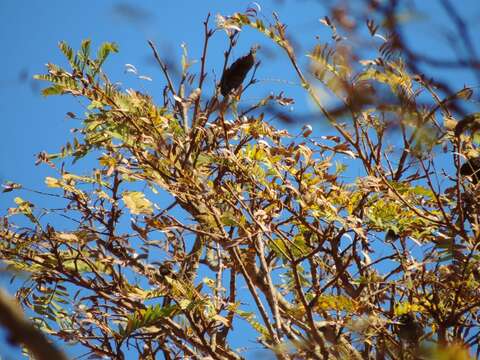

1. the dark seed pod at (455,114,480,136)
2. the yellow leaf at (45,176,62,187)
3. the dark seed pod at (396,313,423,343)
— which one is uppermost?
the yellow leaf at (45,176,62,187)

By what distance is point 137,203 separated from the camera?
193cm

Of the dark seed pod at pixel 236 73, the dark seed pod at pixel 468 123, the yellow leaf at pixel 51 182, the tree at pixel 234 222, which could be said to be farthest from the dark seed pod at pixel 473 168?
the yellow leaf at pixel 51 182

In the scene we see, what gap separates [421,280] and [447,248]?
0.17 m

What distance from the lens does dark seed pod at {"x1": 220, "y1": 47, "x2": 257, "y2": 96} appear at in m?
2.17

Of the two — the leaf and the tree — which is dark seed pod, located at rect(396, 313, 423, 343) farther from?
the leaf

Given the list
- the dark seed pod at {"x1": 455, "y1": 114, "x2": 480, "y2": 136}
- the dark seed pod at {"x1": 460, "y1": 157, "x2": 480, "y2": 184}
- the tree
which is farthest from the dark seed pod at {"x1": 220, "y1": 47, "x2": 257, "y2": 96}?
the dark seed pod at {"x1": 455, "y1": 114, "x2": 480, "y2": 136}

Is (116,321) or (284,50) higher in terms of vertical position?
(284,50)

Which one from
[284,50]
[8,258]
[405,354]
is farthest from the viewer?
[8,258]

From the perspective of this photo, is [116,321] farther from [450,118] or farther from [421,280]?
[450,118]

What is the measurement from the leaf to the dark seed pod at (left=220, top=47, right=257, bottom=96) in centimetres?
47

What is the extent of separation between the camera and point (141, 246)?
2.19 meters

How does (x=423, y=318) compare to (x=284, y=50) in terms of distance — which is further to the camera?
(x=423, y=318)

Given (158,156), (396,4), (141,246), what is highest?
(158,156)

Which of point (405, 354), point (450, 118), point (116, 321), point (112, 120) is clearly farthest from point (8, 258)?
point (450, 118)
